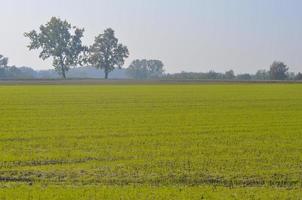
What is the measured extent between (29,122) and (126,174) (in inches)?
535

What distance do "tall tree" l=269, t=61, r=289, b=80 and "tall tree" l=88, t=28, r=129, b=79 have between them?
39.9 m

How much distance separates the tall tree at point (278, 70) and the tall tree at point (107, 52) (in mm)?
39942

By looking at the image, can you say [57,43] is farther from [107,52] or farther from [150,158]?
[150,158]

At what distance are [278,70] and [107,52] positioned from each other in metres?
45.9

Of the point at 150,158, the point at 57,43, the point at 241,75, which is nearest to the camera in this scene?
the point at 150,158

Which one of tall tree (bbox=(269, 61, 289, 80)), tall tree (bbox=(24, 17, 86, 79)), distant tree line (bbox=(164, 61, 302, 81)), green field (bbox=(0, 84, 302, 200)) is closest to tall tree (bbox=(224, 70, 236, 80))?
distant tree line (bbox=(164, 61, 302, 81))

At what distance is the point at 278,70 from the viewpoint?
141625 mm

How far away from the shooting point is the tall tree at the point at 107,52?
127 metres

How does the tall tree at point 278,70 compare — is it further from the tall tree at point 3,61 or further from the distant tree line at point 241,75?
the tall tree at point 3,61

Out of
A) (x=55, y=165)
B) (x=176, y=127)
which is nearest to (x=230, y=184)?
(x=55, y=165)

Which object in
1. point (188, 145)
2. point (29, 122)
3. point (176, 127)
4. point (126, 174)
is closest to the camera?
point (126, 174)

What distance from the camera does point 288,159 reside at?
A: 1488cm

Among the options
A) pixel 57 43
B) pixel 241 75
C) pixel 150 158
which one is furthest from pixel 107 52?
pixel 150 158

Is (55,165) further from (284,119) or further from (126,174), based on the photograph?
(284,119)
